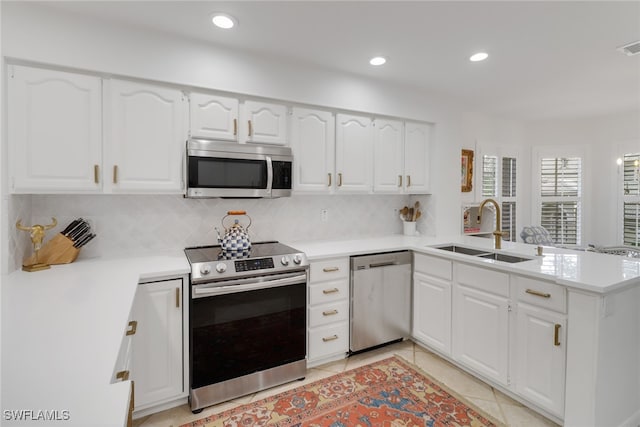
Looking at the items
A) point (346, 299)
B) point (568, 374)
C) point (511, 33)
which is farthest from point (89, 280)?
point (511, 33)

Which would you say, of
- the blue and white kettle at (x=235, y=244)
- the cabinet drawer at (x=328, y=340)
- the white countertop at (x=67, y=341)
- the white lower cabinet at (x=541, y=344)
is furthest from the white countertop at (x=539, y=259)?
the white countertop at (x=67, y=341)

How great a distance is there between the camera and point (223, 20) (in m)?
2.03

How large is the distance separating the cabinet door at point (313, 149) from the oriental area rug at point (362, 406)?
1.56m

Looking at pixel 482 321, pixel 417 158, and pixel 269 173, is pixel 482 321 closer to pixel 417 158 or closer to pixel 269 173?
pixel 417 158

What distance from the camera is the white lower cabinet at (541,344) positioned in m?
1.86

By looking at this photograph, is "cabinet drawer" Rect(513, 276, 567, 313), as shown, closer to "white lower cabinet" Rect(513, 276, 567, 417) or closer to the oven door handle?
"white lower cabinet" Rect(513, 276, 567, 417)

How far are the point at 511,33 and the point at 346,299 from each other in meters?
2.26

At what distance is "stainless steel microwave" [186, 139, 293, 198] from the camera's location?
2266 mm

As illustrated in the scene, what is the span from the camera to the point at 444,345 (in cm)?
263

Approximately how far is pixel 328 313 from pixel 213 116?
175cm

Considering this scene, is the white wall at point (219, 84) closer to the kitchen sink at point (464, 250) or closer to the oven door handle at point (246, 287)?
the kitchen sink at point (464, 250)

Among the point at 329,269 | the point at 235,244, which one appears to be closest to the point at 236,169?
the point at 235,244

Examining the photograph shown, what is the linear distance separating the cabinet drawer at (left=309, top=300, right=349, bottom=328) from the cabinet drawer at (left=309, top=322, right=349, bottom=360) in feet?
0.16

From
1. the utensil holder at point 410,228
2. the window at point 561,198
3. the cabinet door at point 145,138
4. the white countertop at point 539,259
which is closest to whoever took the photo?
the white countertop at point 539,259
